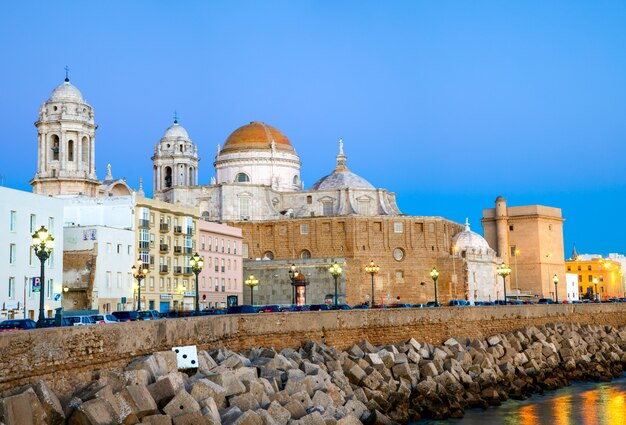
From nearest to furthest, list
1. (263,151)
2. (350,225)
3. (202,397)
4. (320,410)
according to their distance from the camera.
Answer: (202,397) < (320,410) < (350,225) < (263,151)

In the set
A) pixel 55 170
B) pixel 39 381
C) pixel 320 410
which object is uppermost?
pixel 55 170

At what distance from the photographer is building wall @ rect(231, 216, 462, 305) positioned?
7881 cm

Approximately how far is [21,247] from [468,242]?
50823mm

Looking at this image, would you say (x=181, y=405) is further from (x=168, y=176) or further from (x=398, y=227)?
(x=168, y=176)

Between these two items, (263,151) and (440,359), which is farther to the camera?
(263,151)

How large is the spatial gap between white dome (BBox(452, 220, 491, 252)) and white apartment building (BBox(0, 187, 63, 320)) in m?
47.5

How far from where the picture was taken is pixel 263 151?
89.3m

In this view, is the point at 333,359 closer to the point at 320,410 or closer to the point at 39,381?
the point at 320,410

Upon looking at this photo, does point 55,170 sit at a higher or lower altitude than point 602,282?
higher

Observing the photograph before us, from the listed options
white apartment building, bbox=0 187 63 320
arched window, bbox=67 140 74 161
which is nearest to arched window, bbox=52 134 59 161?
arched window, bbox=67 140 74 161

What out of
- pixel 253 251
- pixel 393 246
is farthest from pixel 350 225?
pixel 253 251

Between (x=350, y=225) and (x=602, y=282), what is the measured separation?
2721 inches

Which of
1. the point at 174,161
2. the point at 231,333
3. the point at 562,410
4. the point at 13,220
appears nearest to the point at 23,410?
the point at 231,333

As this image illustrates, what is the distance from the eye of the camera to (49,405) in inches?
544
